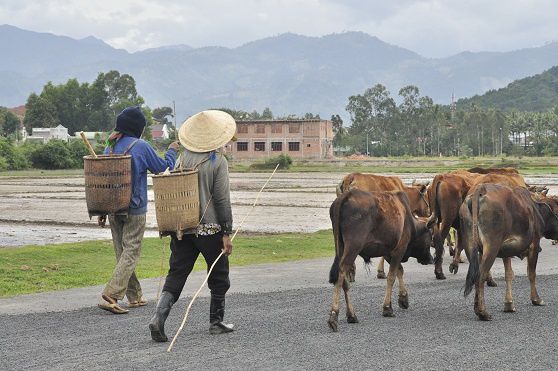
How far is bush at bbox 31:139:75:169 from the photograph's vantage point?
91.3 metres

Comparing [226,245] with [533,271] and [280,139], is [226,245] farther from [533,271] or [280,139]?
[280,139]

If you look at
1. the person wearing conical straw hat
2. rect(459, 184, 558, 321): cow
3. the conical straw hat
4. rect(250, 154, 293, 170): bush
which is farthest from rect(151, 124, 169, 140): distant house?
the person wearing conical straw hat

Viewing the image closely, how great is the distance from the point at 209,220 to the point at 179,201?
0.46 m

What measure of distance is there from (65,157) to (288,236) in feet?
239

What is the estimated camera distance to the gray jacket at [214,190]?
993 cm

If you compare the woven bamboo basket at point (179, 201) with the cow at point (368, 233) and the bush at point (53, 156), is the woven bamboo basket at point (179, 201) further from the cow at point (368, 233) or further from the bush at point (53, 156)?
the bush at point (53, 156)

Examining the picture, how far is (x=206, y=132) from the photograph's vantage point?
1018 cm

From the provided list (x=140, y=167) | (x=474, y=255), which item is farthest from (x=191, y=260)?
(x=474, y=255)

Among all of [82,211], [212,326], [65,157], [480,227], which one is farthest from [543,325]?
[65,157]

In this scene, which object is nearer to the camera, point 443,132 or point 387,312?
point 387,312

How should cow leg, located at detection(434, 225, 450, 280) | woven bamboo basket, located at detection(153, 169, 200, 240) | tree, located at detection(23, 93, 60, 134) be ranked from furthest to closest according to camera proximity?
tree, located at detection(23, 93, 60, 134)
cow leg, located at detection(434, 225, 450, 280)
woven bamboo basket, located at detection(153, 169, 200, 240)

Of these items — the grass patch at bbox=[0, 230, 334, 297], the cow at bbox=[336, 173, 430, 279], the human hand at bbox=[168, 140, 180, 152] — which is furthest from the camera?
the cow at bbox=[336, 173, 430, 279]

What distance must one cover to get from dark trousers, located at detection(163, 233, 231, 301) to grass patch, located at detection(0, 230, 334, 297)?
4.73m

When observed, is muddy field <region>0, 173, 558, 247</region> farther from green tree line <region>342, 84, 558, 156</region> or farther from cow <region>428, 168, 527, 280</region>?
green tree line <region>342, 84, 558, 156</region>
